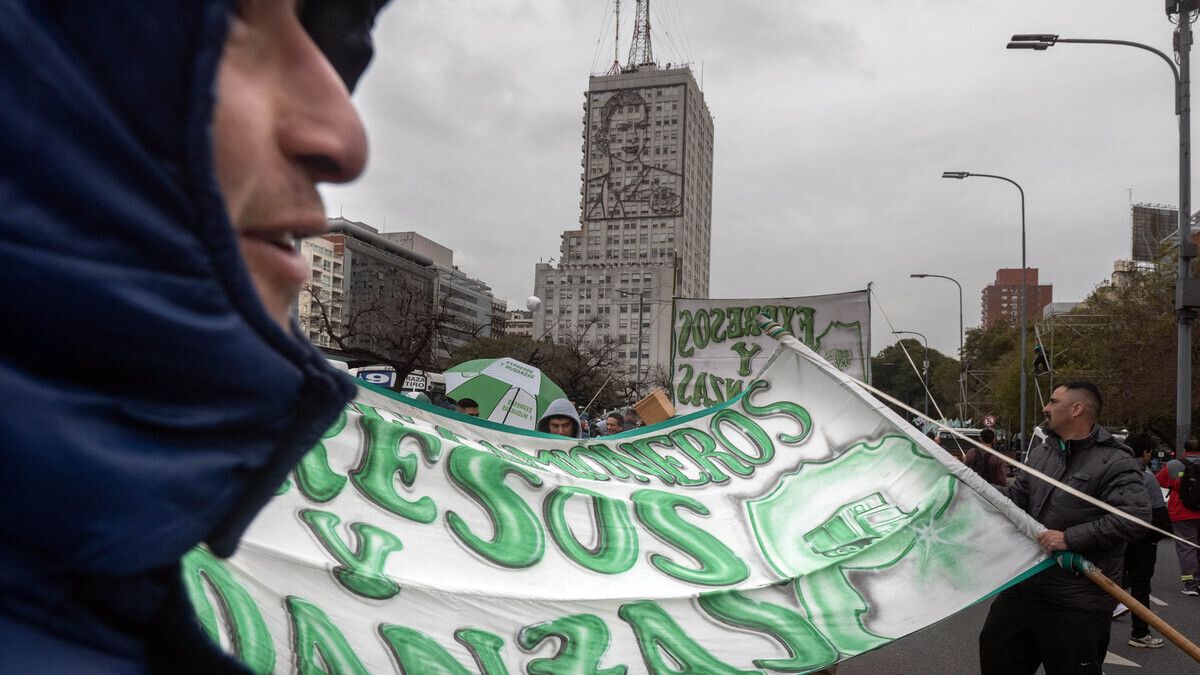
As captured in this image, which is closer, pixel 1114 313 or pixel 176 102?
pixel 176 102

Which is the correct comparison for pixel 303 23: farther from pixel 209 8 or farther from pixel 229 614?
pixel 229 614

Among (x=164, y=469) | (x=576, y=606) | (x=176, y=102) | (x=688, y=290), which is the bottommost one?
(x=576, y=606)

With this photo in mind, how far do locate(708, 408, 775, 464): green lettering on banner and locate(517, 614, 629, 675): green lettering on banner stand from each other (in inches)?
66.5

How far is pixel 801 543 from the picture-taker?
346 cm

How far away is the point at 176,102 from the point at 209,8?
69mm

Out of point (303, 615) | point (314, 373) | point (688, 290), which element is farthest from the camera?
point (688, 290)

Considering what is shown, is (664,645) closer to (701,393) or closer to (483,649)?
(483,649)

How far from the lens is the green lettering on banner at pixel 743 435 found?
415 centimetres

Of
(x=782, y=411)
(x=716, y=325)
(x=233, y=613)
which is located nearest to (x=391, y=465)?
(x=233, y=613)

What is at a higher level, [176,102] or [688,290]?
[688,290]

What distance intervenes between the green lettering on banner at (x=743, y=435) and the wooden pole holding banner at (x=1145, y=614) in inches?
56.1

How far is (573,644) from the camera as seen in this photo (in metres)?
2.54

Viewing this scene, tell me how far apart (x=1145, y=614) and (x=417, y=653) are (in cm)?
279

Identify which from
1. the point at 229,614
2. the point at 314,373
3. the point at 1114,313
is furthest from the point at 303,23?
the point at 1114,313
